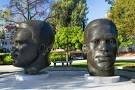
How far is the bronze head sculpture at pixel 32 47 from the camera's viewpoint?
711 inches

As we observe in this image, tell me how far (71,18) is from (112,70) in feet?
162

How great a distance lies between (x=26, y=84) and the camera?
53.1 ft

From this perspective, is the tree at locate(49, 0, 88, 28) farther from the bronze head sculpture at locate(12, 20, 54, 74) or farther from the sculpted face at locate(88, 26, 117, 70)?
the sculpted face at locate(88, 26, 117, 70)

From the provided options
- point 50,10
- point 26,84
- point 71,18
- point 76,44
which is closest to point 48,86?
point 26,84

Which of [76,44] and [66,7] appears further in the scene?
[66,7]

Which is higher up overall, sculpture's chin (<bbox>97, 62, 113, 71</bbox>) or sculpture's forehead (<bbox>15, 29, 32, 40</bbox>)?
sculpture's forehead (<bbox>15, 29, 32, 40</bbox>)

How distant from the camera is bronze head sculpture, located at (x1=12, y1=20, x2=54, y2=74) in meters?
18.0

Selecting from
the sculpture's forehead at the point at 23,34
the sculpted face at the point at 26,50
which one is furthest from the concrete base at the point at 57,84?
the sculpture's forehead at the point at 23,34

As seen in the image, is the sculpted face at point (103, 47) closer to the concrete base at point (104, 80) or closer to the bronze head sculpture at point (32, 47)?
the concrete base at point (104, 80)

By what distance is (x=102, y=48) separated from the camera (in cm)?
1673

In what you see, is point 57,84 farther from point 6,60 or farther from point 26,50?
point 6,60

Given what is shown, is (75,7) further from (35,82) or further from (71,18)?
(35,82)

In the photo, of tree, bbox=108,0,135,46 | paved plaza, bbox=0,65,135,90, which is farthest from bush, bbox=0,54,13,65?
paved plaza, bbox=0,65,135,90

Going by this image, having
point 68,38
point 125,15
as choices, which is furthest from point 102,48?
point 68,38
